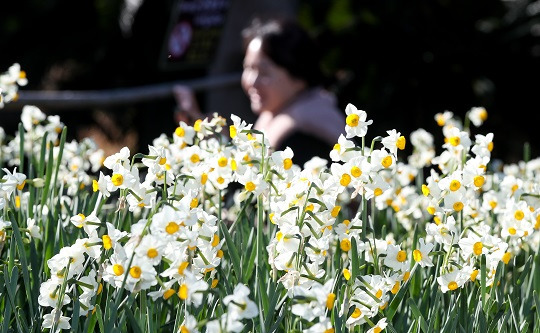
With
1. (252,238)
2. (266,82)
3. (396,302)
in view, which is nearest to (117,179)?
(252,238)

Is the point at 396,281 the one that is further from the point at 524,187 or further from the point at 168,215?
the point at 524,187

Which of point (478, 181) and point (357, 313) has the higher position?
point (478, 181)

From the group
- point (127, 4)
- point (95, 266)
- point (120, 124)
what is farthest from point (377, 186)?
point (120, 124)

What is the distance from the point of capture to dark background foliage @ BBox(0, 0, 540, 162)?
599 cm

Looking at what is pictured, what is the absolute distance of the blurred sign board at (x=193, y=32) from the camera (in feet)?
16.5

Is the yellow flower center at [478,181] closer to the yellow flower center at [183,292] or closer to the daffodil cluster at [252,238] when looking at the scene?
the daffodil cluster at [252,238]

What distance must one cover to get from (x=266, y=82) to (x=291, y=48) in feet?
0.56

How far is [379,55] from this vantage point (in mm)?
6023

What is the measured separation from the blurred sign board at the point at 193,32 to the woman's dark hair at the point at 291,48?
1.38 meters

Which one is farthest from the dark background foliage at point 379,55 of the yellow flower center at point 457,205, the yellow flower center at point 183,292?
the yellow flower center at point 183,292

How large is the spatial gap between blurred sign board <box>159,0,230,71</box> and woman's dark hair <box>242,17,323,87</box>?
138 cm

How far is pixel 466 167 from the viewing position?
5.40ft

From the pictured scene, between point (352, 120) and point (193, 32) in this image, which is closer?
point (352, 120)

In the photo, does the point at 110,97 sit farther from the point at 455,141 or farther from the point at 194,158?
the point at 455,141
